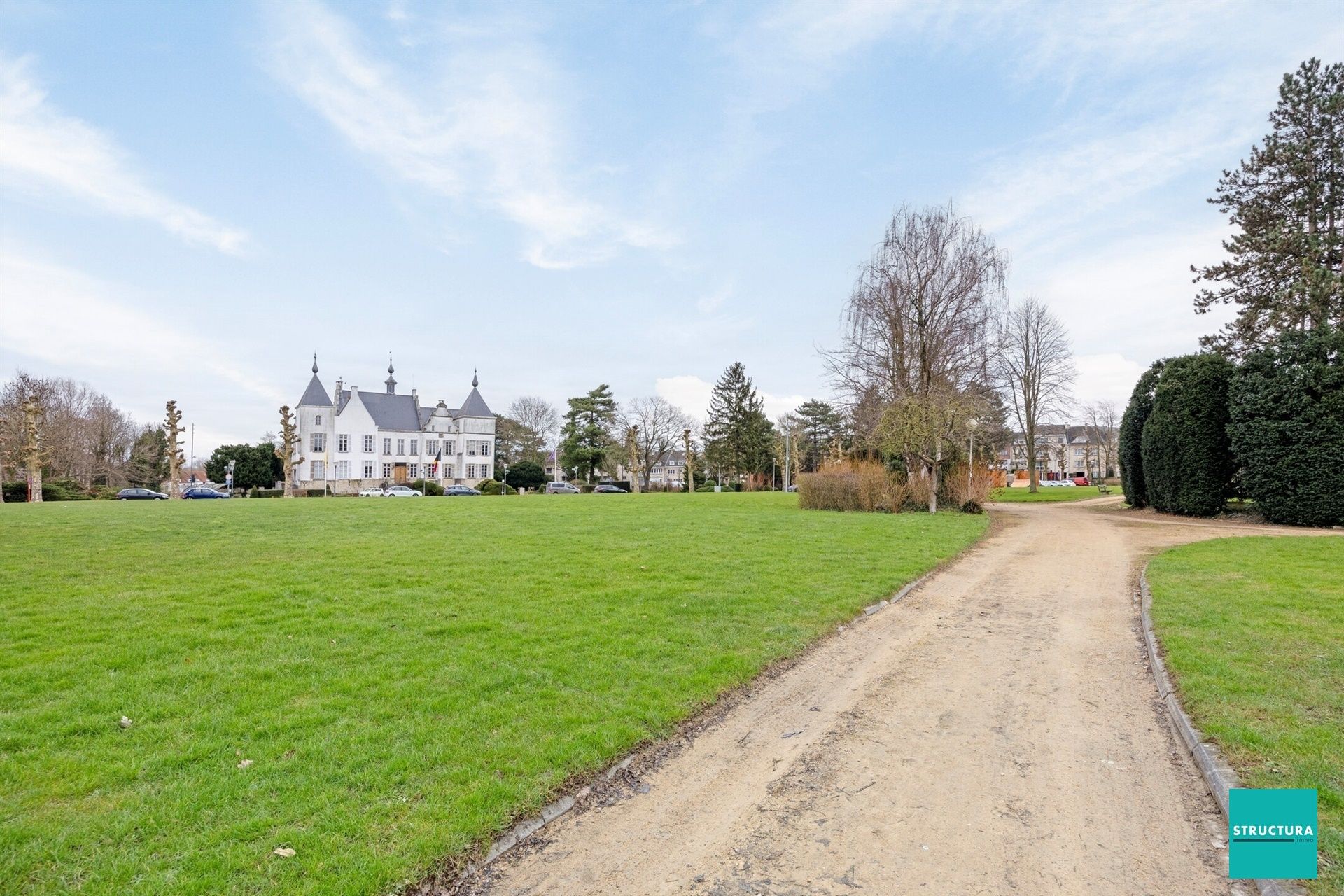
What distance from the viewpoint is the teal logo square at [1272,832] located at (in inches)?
128

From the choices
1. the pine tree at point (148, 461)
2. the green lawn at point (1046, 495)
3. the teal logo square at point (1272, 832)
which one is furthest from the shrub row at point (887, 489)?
the pine tree at point (148, 461)

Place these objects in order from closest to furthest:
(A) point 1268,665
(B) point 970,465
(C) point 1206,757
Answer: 1. (C) point 1206,757
2. (A) point 1268,665
3. (B) point 970,465

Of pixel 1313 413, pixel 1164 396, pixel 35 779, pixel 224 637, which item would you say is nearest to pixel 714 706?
pixel 35 779

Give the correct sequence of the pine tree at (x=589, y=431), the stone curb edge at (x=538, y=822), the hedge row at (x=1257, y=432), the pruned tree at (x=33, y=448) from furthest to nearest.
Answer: the pine tree at (x=589, y=431) < the pruned tree at (x=33, y=448) < the hedge row at (x=1257, y=432) < the stone curb edge at (x=538, y=822)

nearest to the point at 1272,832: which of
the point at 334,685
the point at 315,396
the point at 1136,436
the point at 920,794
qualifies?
the point at 920,794

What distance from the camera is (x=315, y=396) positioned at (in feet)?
214

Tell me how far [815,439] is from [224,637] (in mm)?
72013

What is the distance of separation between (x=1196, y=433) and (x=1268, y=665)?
19813 mm

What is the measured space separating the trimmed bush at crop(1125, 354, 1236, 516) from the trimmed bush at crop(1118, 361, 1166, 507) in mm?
3047

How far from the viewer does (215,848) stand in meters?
3.21

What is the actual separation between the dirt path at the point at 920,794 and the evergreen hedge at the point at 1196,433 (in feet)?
63.3

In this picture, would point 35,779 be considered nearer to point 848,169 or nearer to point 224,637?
point 224,637

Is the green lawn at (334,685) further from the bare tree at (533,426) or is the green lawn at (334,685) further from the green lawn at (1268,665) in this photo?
the bare tree at (533,426)

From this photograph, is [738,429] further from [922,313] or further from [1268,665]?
[1268,665]
